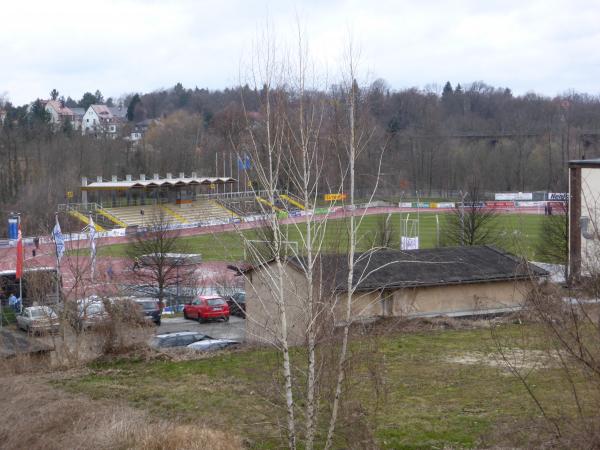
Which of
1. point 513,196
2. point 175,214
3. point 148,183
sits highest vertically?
point 148,183

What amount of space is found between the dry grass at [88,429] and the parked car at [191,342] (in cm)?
747

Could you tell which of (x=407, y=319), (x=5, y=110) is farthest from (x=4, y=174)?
(x=407, y=319)

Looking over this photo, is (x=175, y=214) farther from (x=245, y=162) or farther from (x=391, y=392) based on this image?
(x=245, y=162)

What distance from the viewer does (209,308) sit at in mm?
28844

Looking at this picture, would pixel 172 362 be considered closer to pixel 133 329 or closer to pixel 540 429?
pixel 133 329

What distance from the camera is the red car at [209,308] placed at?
28.8 m

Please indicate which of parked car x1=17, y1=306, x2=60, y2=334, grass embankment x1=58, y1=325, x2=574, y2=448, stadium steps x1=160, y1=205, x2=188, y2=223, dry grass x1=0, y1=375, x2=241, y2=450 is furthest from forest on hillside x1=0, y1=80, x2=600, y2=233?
dry grass x1=0, y1=375, x2=241, y2=450

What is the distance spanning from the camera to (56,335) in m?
22.0

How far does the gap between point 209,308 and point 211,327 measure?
1.52 metres

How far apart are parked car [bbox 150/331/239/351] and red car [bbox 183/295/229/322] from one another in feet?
19.2

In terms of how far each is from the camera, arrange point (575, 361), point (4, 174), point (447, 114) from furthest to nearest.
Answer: point (447, 114) < point (4, 174) < point (575, 361)

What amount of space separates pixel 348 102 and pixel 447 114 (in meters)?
129

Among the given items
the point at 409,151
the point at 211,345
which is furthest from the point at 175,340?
the point at 409,151

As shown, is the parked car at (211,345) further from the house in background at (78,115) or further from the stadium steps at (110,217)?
the house in background at (78,115)
